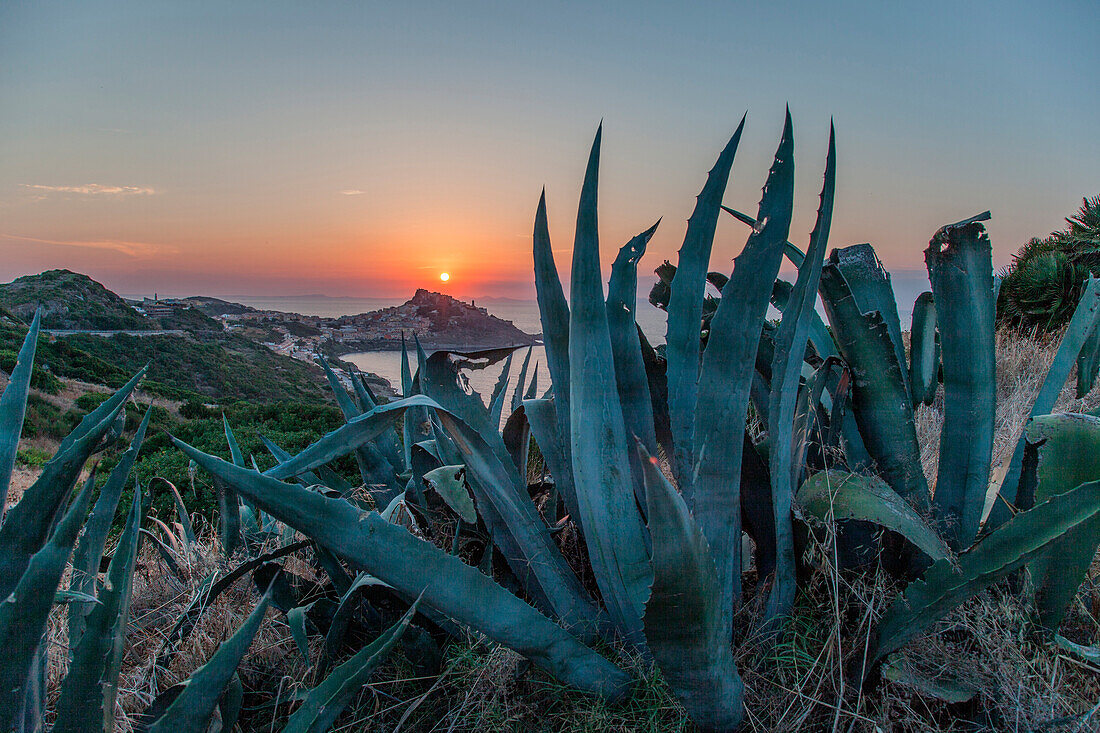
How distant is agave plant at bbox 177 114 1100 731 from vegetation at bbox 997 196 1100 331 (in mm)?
9601

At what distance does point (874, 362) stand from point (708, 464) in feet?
1.95

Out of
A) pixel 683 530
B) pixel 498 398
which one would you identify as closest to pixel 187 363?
pixel 498 398

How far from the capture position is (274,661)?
59.5 inches

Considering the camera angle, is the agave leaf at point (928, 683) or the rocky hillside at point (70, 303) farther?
the rocky hillside at point (70, 303)

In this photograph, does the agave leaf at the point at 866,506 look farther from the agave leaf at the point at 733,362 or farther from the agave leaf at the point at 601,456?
the agave leaf at the point at 601,456

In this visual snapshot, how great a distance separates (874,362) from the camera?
59.1 inches

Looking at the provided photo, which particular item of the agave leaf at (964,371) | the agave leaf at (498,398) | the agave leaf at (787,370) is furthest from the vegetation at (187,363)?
the agave leaf at (964,371)

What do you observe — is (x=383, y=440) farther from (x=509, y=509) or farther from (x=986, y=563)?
(x=986, y=563)

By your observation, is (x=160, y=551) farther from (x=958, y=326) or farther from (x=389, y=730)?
(x=958, y=326)

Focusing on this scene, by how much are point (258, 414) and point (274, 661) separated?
11.1 m

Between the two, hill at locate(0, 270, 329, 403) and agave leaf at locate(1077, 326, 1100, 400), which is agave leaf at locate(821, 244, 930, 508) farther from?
hill at locate(0, 270, 329, 403)

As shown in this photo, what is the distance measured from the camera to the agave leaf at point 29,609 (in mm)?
773

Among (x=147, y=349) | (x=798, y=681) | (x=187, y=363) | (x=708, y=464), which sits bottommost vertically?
(x=187, y=363)

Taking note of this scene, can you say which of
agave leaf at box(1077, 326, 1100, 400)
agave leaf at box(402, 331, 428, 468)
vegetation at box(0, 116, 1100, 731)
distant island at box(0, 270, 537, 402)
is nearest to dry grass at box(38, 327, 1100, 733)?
vegetation at box(0, 116, 1100, 731)
